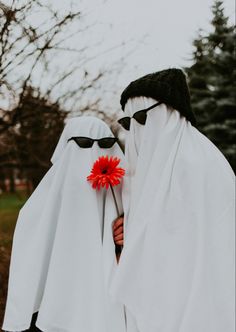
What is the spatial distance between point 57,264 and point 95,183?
585mm

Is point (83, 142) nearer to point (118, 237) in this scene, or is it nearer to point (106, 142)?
point (106, 142)

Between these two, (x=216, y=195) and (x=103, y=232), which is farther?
(x=103, y=232)

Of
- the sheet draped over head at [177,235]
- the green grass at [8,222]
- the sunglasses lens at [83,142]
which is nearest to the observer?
the sheet draped over head at [177,235]

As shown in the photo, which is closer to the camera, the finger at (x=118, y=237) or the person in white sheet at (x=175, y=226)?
the person in white sheet at (x=175, y=226)

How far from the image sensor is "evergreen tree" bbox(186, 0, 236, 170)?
14438 mm

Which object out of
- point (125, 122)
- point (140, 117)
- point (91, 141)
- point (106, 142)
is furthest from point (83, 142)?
point (140, 117)

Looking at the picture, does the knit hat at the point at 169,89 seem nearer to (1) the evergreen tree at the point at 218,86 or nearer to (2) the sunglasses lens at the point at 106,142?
(2) the sunglasses lens at the point at 106,142

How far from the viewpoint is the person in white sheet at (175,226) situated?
1.83 metres

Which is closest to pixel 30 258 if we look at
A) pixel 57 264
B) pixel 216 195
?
pixel 57 264

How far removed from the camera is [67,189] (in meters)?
2.49

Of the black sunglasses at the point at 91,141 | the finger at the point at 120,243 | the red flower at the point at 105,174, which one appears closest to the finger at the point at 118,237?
the finger at the point at 120,243

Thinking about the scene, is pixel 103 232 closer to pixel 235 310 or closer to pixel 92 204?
pixel 92 204

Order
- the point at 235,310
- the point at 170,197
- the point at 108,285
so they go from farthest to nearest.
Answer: the point at 108,285
the point at 170,197
the point at 235,310

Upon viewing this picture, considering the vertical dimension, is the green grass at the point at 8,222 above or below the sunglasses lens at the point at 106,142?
below
